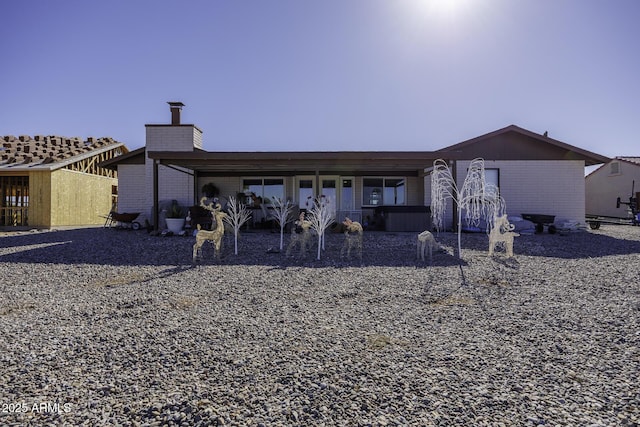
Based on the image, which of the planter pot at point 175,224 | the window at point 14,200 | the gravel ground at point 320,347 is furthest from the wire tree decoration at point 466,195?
the window at point 14,200

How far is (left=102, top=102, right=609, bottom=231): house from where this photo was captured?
13453 millimetres

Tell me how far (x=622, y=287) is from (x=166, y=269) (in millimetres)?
7651

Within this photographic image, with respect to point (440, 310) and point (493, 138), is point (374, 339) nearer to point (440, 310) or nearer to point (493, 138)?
point (440, 310)

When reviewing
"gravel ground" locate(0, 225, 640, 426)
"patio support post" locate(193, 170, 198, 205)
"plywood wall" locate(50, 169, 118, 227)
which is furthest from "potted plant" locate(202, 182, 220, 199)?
"gravel ground" locate(0, 225, 640, 426)

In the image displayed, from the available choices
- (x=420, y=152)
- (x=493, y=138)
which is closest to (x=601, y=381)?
(x=420, y=152)

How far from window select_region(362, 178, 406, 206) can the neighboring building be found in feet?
55.1

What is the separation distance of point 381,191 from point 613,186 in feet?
67.3

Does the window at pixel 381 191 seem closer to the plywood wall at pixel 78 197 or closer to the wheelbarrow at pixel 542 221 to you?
the wheelbarrow at pixel 542 221

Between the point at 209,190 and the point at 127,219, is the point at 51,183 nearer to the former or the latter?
the point at 127,219

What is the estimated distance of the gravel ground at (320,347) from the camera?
212 cm

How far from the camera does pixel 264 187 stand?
49.7 ft

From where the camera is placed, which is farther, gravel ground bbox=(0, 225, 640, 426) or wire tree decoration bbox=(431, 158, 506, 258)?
wire tree decoration bbox=(431, 158, 506, 258)

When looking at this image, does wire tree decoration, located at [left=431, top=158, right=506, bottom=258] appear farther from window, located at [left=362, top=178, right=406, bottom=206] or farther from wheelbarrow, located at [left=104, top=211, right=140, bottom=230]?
wheelbarrow, located at [left=104, top=211, right=140, bottom=230]

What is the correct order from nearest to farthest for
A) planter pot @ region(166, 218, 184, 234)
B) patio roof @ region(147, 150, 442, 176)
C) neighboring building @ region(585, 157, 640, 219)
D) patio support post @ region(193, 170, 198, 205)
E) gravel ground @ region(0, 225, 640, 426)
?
gravel ground @ region(0, 225, 640, 426) < patio roof @ region(147, 150, 442, 176) < planter pot @ region(166, 218, 184, 234) < patio support post @ region(193, 170, 198, 205) < neighboring building @ region(585, 157, 640, 219)
